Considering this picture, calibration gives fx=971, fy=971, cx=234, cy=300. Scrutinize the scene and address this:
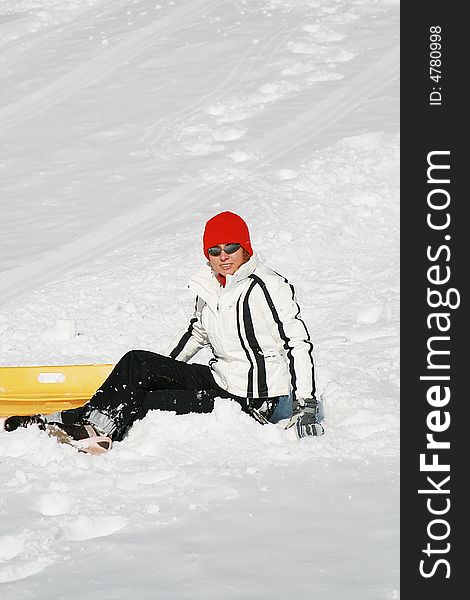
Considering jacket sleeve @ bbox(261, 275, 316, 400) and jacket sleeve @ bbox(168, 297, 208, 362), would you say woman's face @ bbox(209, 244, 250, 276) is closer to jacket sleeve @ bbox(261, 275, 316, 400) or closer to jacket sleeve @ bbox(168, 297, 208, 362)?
jacket sleeve @ bbox(261, 275, 316, 400)

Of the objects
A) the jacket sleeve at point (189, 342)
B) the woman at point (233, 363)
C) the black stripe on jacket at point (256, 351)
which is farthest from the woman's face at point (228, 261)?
the jacket sleeve at point (189, 342)

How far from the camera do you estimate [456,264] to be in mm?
5234

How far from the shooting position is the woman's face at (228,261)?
416 cm

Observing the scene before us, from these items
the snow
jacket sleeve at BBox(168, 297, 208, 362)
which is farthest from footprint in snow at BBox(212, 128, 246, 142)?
jacket sleeve at BBox(168, 297, 208, 362)

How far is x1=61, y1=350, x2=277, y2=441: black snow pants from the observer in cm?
409

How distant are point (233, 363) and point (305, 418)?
0.45 metres

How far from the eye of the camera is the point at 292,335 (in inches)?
162

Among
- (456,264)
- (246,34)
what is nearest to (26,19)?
(246,34)

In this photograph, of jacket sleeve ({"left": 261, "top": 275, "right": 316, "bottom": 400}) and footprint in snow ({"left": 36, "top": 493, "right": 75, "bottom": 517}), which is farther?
jacket sleeve ({"left": 261, "top": 275, "right": 316, "bottom": 400})

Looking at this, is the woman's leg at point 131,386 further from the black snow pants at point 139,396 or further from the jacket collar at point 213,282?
the jacket collar at point 213,282

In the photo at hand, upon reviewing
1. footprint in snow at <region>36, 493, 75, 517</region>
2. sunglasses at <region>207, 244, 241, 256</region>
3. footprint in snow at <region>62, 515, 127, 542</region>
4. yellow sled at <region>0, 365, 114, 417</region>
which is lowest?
footprint in snow at <region>62, 515, 127, 542</region>

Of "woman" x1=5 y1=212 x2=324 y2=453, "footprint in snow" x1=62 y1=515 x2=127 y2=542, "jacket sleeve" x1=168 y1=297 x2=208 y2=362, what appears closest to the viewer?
"footprint in snow" x1=62 y1=515 x2=127 y2=542

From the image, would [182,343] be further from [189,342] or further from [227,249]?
[227,249]

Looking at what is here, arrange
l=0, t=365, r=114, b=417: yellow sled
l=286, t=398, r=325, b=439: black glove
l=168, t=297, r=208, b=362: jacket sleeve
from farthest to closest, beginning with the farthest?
1. l=0, t=365, r=114, b=417: yellow sled
2. l=168, t=297, r=208, b=362: jacket sleeve
3. l=286, t=398, r=325, b=439: black glove
